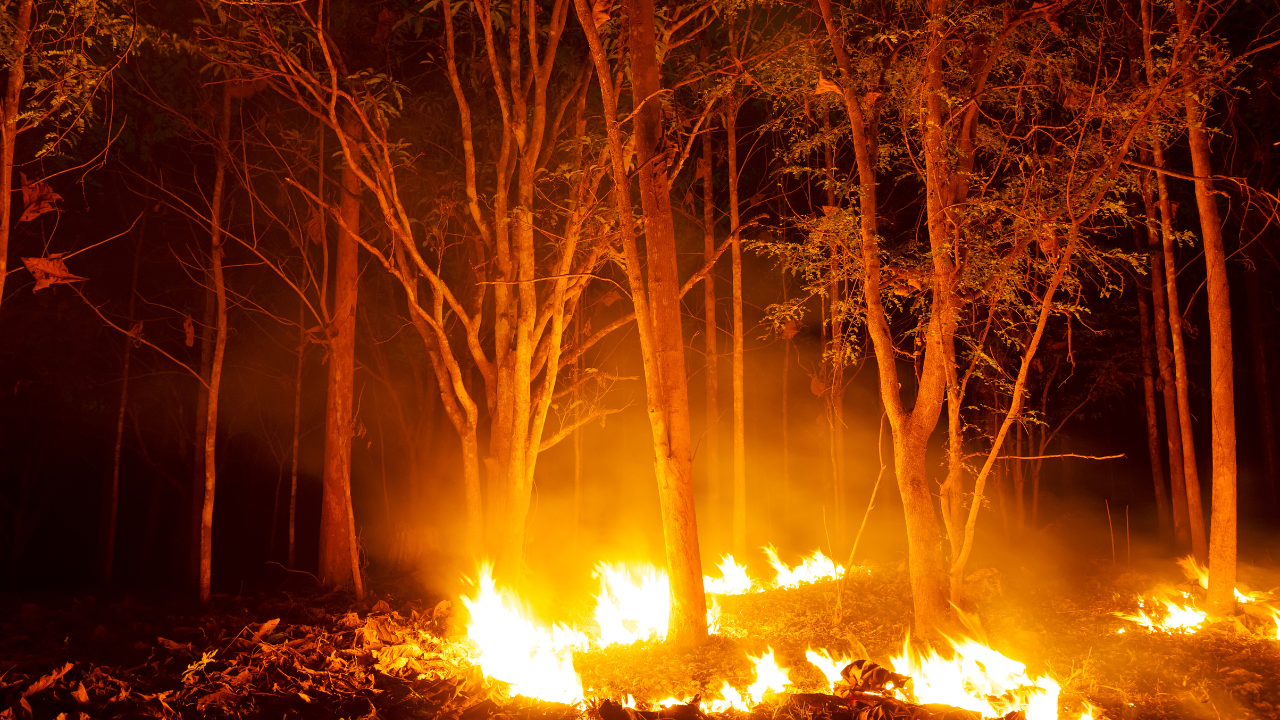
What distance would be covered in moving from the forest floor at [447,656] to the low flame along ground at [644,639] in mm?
257

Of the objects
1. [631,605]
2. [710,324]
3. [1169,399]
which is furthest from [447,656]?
[1169,399]

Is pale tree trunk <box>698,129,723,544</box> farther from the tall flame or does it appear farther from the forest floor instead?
the tall flame

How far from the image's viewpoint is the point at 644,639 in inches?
342

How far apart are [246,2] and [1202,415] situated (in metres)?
26.0

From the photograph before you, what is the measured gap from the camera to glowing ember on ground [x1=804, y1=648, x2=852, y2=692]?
7199mm

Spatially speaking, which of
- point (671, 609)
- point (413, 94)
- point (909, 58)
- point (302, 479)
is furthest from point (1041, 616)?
point (302, 479)

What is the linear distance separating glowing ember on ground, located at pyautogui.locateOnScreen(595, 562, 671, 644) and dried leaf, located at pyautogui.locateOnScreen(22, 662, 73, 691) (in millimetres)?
5196

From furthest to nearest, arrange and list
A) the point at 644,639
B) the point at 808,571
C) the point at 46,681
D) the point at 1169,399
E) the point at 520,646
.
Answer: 1. the point at 808,571
2. the point at 1169,399
3. the point at 644,639
4. the point at 520,646
5. the point at 46,681

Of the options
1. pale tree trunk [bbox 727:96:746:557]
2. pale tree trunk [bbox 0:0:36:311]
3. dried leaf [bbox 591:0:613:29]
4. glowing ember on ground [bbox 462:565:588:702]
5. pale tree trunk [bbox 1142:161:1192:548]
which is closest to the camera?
pale tree trunk [bbox 0:0:36:311]

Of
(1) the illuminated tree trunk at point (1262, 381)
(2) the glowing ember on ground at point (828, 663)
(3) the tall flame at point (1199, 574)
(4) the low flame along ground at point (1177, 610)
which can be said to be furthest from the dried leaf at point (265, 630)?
(1) the illuminated tree trunk at point (1262, 381)

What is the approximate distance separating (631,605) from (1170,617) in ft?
22.5

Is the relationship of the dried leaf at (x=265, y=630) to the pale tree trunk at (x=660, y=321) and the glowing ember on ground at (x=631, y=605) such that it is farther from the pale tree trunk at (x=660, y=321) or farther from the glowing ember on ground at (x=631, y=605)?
the pale tree trunk at (x=660, y=321)

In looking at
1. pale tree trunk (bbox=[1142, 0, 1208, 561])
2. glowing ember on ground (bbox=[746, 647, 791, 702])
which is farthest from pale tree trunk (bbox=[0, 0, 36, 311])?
pale tree trunk (bbox=[1142, 0, 1208, 561])

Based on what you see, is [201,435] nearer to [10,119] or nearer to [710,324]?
[10,119]
